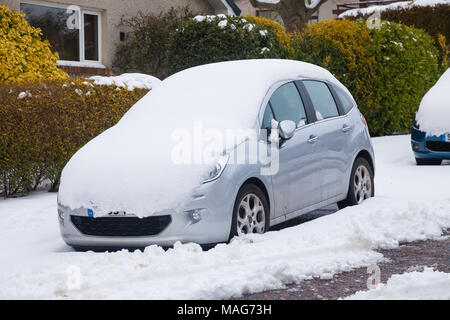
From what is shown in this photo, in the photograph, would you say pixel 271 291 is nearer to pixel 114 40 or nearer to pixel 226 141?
pixel 226 141

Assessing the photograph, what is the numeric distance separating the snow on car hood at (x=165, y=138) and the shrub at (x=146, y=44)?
1098 centimetres

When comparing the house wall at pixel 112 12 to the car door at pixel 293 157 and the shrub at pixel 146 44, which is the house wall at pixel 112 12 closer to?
the shrub at pixel 146 44

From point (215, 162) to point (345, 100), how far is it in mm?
2833

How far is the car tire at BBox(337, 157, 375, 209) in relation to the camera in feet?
27.4

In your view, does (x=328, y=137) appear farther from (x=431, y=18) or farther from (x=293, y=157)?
(x=431, y=18)

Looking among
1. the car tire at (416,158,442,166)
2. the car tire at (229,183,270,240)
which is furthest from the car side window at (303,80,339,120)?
the car tire at (416,158,442,166)

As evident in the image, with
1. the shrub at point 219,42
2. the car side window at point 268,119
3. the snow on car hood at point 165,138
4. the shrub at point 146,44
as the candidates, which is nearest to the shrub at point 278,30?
the shrub at point 219,42

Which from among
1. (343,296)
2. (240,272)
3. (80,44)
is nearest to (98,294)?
(240,272)

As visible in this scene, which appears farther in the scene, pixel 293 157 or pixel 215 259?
pixel 293 157

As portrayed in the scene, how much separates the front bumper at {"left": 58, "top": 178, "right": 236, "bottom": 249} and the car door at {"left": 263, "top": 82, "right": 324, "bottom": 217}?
0.77 metres

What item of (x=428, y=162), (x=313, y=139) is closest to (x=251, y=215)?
(x=313, y=139)

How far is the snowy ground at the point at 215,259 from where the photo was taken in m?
5.15

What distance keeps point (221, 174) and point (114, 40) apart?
13159 millimetres

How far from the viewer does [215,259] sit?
576 centimetres
